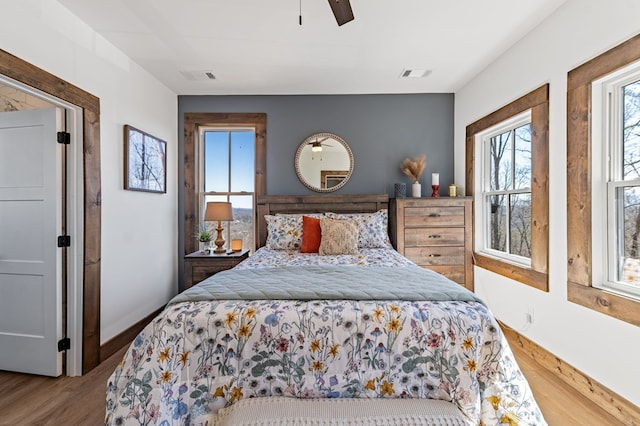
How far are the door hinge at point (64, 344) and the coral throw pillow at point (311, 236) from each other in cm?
194

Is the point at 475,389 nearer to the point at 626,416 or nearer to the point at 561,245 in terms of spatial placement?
the point at 626,416

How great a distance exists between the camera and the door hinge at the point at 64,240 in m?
2.25

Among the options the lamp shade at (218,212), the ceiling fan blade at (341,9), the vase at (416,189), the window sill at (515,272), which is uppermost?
the ceiling fan blade at (341,9)

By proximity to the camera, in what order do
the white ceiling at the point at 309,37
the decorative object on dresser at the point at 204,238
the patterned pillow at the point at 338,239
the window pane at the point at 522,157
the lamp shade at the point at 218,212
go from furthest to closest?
the decorative object on dresser at the point at 204,238, the lamp shade at the point at 218,212, the patterned pillow at the point at 338,239, the window pane at the point at 522,157, the white ceiling at the point at 309,37

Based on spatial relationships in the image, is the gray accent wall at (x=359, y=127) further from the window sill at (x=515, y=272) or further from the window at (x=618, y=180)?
the window at (x=618, y=180)

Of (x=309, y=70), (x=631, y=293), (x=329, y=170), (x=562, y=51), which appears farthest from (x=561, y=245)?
(x=309, y=70)

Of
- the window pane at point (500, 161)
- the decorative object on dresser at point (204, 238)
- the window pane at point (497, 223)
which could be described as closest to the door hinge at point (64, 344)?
the decorative object on dresser at point (204, 238)

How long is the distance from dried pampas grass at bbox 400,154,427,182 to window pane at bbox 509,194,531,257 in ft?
3.29

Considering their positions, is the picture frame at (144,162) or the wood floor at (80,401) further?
the picture frame at (144,162)

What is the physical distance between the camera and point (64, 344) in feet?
7.46

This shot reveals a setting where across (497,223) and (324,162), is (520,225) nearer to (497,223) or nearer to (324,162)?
(497,223)

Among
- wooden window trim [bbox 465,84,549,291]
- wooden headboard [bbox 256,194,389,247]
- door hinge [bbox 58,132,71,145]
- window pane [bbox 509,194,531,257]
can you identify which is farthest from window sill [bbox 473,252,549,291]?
door hinge [bbox 58,132,71,145]

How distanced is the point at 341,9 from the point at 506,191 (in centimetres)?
238

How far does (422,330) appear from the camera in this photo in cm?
148
